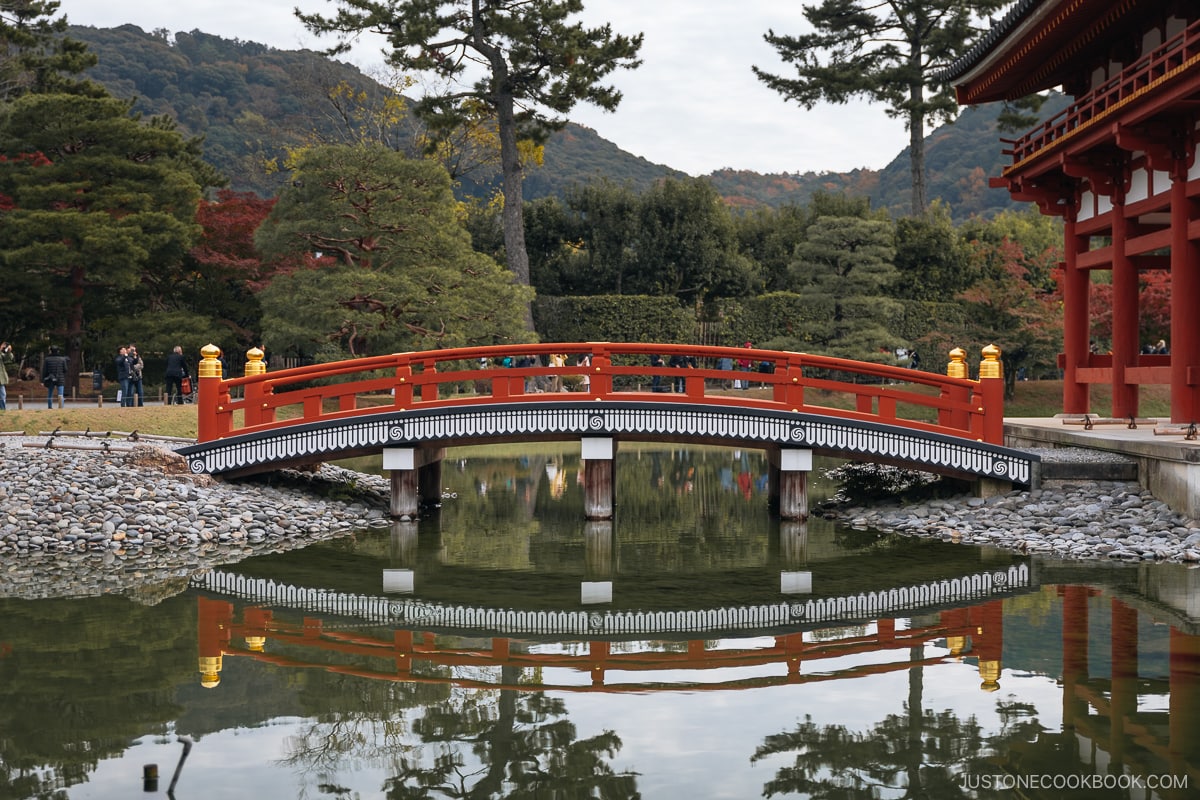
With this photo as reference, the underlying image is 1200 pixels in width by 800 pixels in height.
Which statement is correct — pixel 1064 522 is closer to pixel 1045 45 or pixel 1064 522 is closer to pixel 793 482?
pixel 793 482

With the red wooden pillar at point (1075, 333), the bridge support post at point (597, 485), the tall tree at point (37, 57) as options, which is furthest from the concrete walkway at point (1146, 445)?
the tall tree at point (37, 57)

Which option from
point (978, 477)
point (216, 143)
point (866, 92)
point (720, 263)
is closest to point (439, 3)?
point (720, 263)

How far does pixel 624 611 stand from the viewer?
1059 centimetres

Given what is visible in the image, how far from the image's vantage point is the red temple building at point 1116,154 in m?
15.2

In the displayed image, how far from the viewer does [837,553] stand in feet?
44.8

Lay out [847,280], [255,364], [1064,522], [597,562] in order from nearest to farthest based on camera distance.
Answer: [597,562] → [1064,522] → [255,364] → [847,280]

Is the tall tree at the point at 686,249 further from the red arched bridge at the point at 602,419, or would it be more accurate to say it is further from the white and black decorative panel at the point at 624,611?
the white and black decorative panel at the point at 624,611

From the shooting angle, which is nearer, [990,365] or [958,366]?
[990,365]

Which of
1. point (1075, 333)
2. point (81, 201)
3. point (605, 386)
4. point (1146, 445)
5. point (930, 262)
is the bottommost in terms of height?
point (1146, 445)

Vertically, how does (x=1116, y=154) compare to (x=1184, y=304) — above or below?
above

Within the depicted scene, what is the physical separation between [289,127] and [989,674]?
5703 centimetres

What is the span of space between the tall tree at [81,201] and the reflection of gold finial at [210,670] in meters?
21.6

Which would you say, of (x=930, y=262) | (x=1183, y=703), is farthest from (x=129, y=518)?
(x=930, y=262)

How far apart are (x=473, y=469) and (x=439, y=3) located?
47.5ft
